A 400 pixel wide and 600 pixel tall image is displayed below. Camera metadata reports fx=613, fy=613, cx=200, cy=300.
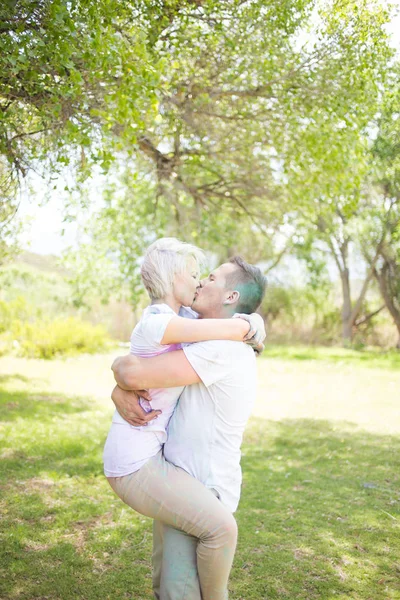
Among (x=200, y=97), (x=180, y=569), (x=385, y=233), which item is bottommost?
(x=180, y=569)

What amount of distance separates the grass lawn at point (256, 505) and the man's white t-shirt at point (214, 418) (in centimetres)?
151

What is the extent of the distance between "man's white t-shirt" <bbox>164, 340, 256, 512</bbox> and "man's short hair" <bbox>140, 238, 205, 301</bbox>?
0.32 m

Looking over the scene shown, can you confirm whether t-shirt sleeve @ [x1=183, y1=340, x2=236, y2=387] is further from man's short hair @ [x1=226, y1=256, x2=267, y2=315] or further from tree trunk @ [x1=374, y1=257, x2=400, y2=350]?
tree trunk @ [x1=374, y1=257, x2=400, y2=350]

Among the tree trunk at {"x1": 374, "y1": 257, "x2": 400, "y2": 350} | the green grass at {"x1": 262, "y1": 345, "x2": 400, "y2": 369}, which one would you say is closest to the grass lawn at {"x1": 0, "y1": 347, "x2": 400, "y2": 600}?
the green grass at {"x1": 262, "y1": 345, "x2": 400, "y2": 369}

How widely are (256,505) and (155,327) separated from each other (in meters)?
3.41

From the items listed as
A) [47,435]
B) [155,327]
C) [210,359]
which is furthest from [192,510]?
[47,435]

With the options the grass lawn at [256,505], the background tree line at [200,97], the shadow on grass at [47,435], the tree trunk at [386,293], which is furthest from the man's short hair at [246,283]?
the tree trunk at [386,293]

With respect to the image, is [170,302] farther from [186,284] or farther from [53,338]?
[53,338]

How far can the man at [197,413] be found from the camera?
259 cm

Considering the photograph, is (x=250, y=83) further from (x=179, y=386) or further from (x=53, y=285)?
(x=53, y=285)

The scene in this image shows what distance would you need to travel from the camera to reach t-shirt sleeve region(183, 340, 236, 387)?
2586 mm

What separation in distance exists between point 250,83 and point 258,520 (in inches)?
202

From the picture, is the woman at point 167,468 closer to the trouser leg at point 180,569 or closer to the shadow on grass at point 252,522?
the trouser leg at point 180,569

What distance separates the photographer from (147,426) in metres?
2.67
